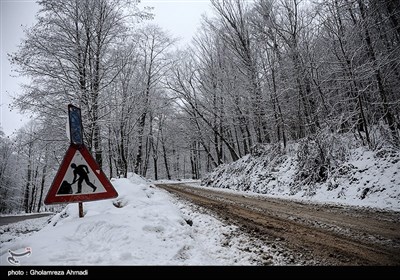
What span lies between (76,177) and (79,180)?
71mm

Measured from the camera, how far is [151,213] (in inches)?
209

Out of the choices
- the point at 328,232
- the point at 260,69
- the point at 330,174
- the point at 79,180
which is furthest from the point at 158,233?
the point at 260,69

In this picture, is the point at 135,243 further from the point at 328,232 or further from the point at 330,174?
the point at 330,174

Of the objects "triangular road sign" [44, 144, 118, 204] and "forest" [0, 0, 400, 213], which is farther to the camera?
"forest" [0, 0, 400, 213]

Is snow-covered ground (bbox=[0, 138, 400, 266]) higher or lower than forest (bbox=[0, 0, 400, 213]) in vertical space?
lower

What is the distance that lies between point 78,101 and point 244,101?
1170 cm

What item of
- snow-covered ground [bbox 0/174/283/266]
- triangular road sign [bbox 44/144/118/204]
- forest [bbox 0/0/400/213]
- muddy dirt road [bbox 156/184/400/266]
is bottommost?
muddy dirt road [bbox 156/184/400/266]

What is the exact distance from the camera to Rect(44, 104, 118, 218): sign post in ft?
12.2

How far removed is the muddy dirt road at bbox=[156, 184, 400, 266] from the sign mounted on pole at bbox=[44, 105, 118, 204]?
10.0 ft

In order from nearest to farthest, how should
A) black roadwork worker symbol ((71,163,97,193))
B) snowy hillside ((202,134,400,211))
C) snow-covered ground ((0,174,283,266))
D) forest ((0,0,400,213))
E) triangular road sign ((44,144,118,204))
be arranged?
snow-covered ground ((0,174,283,266)) → triangular road sign ((44,144,118,204)) → black roadwork worker symbol ((71,163,97,193)) → snowy hillside ((202,134,400,211)) → forest ((0,0,400,213))

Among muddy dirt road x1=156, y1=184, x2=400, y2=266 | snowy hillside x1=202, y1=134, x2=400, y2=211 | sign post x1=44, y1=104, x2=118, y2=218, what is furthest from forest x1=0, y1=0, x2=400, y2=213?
sign post x1=44, y1=104, x2=118, y2=218

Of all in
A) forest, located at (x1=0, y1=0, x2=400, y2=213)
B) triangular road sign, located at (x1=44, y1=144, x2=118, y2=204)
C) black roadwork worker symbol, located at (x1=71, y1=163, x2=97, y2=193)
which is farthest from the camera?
forest, located at (x1=0, y1=0, x2=400, y2=213)

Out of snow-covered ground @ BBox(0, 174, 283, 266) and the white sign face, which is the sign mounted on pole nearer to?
the white sign face

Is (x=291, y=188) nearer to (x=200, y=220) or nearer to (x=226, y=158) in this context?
(x=200, y=220)
